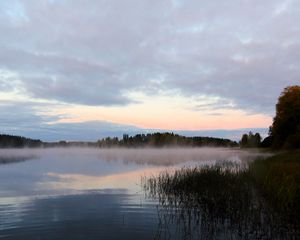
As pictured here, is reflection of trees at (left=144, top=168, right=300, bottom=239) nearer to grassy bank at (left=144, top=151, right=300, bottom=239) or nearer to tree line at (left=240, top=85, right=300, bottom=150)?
grassy bank at (left=144, top=151, right=300, bottom=239)

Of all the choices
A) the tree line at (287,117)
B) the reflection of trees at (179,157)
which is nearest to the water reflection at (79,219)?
the reflection of trees at (179,157)

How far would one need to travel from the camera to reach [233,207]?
14883 mm

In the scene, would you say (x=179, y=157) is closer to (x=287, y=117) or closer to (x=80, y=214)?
(x=287, y=117)

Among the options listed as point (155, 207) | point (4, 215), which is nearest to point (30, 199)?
point (4, 215)

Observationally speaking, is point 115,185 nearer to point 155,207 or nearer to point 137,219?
point 155,207

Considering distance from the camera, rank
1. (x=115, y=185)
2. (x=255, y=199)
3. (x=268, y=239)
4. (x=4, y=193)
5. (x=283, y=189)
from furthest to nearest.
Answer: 1. (x=115, y=185)
2. (x=4, y=193)
3. (x=255, y=199)
4. (x=283, y=189)
5. (x=268, y=239)

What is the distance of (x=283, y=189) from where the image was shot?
49.2 ft

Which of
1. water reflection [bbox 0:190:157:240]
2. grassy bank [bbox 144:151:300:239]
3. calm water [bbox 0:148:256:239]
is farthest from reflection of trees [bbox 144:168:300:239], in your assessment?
water reflection [bbox 0:190:157:240]

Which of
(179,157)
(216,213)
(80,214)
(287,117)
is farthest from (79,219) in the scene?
(179,157)

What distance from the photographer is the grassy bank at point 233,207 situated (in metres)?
12.6

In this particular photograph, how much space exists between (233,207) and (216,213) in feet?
2.28

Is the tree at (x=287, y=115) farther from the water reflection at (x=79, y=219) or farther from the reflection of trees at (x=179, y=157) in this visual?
the water reflection at (x=79, y=219)

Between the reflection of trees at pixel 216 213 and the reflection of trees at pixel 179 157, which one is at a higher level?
the reflection of trees at pixel 179 157

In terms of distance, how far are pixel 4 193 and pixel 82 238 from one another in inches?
476
